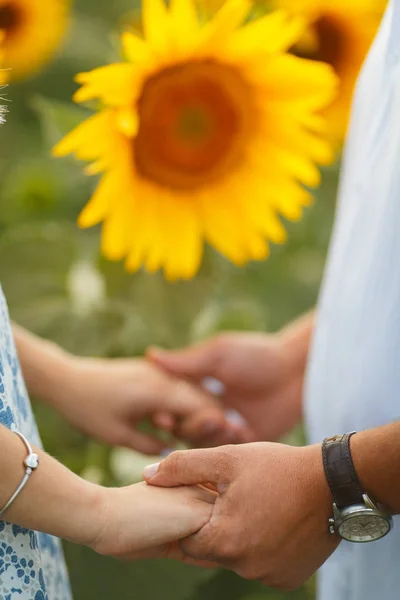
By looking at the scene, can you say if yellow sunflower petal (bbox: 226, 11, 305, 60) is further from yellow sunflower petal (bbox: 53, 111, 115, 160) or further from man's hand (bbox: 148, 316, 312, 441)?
man's hand (bbox: 148, 316, 312, 441)

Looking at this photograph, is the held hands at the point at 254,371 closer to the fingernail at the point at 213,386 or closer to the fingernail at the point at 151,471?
the fingernail at the point at 213,386

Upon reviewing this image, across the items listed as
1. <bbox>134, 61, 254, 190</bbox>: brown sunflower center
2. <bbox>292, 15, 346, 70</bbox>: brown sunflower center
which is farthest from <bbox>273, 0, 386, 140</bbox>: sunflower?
<bbox>134, 61, 254, 190</bbox>: brown sunflower center

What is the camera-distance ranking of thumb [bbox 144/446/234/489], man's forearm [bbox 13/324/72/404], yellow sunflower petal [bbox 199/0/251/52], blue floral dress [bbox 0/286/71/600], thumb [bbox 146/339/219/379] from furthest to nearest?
1. thumb [bbox 146/339/219/379]
2. man's forearm [bbox 13/324/72/404]
3. yellow sunflower petal [bbox 199/0/251/52]
4. thumb [bbox 144/446/234/489]
5. blue floral dress [bbox 0/286/71/600]

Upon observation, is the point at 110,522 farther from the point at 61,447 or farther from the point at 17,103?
the point at 17,103

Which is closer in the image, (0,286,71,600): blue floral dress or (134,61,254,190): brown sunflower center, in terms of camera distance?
(0,286,71,600): blue floral dress

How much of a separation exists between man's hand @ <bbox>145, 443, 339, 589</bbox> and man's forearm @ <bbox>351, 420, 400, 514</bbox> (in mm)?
32

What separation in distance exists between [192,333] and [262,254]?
0.19 m

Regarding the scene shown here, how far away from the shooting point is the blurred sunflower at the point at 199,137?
842 mm

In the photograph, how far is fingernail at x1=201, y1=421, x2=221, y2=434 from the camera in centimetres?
101

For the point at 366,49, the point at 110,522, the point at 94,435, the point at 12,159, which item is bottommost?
the point at 94,435

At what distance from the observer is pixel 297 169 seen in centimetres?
95

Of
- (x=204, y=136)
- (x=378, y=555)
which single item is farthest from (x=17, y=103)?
(x=378, y=555)

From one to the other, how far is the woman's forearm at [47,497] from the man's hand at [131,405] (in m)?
0.33

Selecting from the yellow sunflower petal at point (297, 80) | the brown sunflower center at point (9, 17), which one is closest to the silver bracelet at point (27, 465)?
the yellow sunflower petal at point (297, 80)
